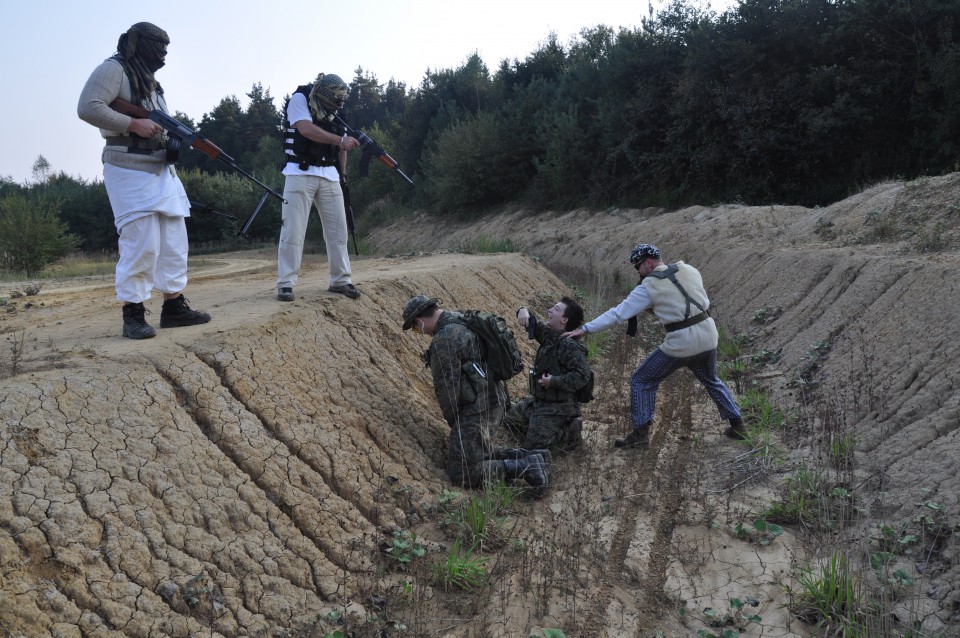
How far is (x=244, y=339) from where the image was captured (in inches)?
177

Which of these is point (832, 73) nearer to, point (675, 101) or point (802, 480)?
point (675, 101)

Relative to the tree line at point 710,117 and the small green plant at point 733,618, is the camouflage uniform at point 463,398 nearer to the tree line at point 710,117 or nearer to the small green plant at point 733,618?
the small green plant at point 733,618

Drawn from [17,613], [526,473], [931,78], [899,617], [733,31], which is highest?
[733,31]

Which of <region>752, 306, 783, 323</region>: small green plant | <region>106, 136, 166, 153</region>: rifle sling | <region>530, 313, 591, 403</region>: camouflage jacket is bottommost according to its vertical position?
<region>752, 306, 783, 323</region>: small green plant

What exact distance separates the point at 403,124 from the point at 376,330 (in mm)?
28686

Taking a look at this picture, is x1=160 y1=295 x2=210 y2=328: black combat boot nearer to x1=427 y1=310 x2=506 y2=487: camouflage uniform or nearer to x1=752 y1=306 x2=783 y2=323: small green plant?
x1=427 y1=310 x2=506 y2=487: camouflage uniform

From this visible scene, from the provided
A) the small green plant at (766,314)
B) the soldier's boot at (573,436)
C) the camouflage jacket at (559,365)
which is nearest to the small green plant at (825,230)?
the small green plant at (766,314)

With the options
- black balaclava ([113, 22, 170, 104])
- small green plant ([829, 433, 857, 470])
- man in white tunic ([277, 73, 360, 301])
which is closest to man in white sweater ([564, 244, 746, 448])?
small green plant ([829, 433, 857, 470])

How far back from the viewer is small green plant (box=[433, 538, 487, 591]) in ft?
11.4

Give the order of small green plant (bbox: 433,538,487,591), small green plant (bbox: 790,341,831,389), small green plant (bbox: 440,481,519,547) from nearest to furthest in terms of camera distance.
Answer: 1. small green plant (bbox: 433,538,487,591)
2. small green plant (bbox: 440,481,519,547)
3. small green plant (bbox: 790,341,831,389)

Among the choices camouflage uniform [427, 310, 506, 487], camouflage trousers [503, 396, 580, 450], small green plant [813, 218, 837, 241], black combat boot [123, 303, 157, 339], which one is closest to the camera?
black combat boot [123, 303, 157, 339]

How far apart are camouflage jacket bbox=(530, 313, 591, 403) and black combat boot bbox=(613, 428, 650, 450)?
534 mm

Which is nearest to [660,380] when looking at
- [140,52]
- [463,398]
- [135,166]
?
[463,398]

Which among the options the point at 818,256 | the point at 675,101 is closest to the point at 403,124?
the point at 675,101
